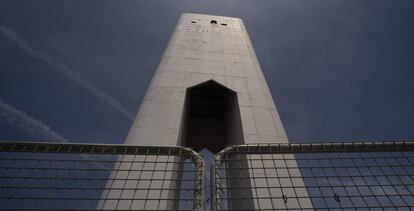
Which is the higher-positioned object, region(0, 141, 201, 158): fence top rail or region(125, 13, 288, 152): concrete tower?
region(0, 141, 201, 158): fence top rail

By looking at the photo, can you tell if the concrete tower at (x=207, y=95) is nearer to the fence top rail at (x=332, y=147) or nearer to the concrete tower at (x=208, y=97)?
the concrete tower at (x=208, y=97)

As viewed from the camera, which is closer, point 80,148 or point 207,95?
point 80,148

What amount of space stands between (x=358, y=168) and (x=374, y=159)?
0.14m

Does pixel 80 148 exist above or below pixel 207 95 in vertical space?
above

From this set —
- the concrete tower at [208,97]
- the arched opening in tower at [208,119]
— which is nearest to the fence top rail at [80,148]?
the concrete tower at [208,97]

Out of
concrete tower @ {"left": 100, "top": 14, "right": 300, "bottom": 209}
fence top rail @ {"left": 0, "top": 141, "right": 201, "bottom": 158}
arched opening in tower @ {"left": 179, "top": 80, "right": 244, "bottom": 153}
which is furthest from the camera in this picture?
arched opening in tower @ {"left": 179, "top": 80, "right": 244, "bottom": 153}

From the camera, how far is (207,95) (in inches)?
255

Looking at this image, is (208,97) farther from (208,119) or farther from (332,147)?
(332,147)

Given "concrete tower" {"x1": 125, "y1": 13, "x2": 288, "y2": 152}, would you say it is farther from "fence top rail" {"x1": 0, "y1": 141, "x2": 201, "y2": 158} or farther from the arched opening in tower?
"fence top rail" {"x1": 0, "y1": 141, "x2": 201, "y2": 158}

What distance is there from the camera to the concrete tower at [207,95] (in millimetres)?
4316

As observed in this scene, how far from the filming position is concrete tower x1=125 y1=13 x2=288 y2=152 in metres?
4.32

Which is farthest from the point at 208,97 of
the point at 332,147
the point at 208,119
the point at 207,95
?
the point at 332,147

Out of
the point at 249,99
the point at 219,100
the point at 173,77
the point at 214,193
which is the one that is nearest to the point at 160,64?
the point at 173,77

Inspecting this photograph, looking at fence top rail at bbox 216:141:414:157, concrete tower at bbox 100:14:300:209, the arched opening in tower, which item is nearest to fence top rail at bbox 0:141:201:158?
fence top rail at bbox 216:141:414:157
